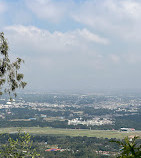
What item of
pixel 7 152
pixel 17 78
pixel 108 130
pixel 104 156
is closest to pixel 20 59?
pixel 17 78

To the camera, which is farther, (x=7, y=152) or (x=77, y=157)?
(x=77, y=157)

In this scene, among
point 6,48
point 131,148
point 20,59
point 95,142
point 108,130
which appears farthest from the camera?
point 108,130

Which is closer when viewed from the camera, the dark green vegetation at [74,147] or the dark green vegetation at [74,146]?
the dark green vegetation at [74,147]

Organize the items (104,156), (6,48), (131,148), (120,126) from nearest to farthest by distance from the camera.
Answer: (131,148)
(6,48)
(104,156)
(120,126)

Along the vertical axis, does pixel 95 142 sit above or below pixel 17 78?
below

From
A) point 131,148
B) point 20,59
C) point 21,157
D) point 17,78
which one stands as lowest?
point 21,157

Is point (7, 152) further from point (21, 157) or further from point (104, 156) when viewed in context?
point (104, 156)

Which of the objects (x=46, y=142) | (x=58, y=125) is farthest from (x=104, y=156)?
(x=58, y=125)

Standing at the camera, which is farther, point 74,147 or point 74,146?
point 74,146

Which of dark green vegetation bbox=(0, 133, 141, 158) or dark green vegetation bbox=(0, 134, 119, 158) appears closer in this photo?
dark green vegetation bbox=(0, 133, 141, 158)

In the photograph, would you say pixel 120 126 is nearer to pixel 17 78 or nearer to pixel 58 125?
pixel 58 125
